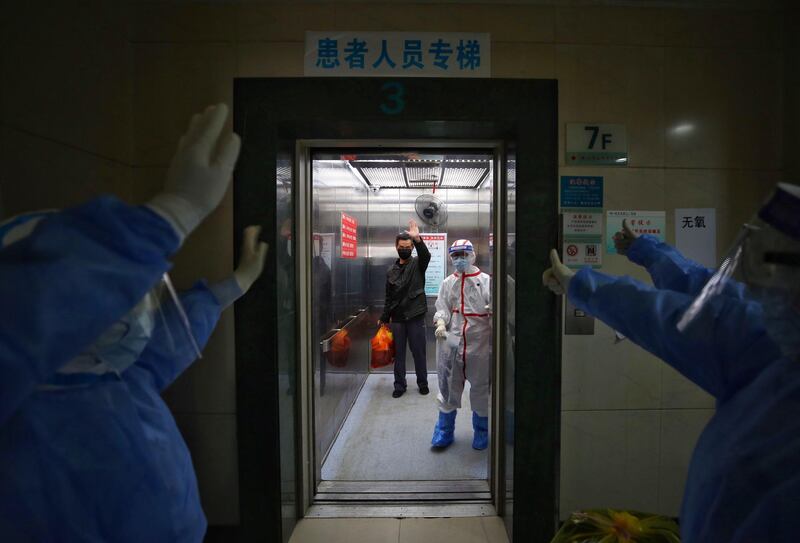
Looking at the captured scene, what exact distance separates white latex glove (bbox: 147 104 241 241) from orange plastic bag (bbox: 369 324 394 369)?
369 centimetres

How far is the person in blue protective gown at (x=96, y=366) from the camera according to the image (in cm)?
61

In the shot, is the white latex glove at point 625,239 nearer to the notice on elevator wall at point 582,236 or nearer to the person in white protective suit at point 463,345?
the notice on elevator wall at point 582,236

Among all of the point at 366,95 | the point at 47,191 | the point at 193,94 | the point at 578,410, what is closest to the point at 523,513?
the point at 578,410

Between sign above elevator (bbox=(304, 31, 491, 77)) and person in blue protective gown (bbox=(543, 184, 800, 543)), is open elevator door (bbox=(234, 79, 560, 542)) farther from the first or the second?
person in blue protective gown (bbox=(543, 184, 800, 543))

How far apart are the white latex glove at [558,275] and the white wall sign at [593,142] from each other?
2.13ft

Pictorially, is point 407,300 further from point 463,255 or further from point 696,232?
point 696,232

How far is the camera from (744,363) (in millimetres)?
811

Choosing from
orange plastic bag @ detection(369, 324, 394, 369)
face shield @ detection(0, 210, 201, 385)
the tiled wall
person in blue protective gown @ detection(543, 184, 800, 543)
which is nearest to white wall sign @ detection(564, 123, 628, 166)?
the tiled wall

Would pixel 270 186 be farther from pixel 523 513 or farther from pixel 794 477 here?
pixel 523 513

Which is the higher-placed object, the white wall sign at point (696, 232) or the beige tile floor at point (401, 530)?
the white wall sign at point (696, 232)

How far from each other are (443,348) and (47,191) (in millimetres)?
2672

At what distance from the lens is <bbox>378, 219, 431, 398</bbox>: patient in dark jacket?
3861mm

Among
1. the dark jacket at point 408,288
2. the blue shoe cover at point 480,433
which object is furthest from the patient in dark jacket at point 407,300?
the blue shoe cover at point 480,433

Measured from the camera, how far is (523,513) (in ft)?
5.66
